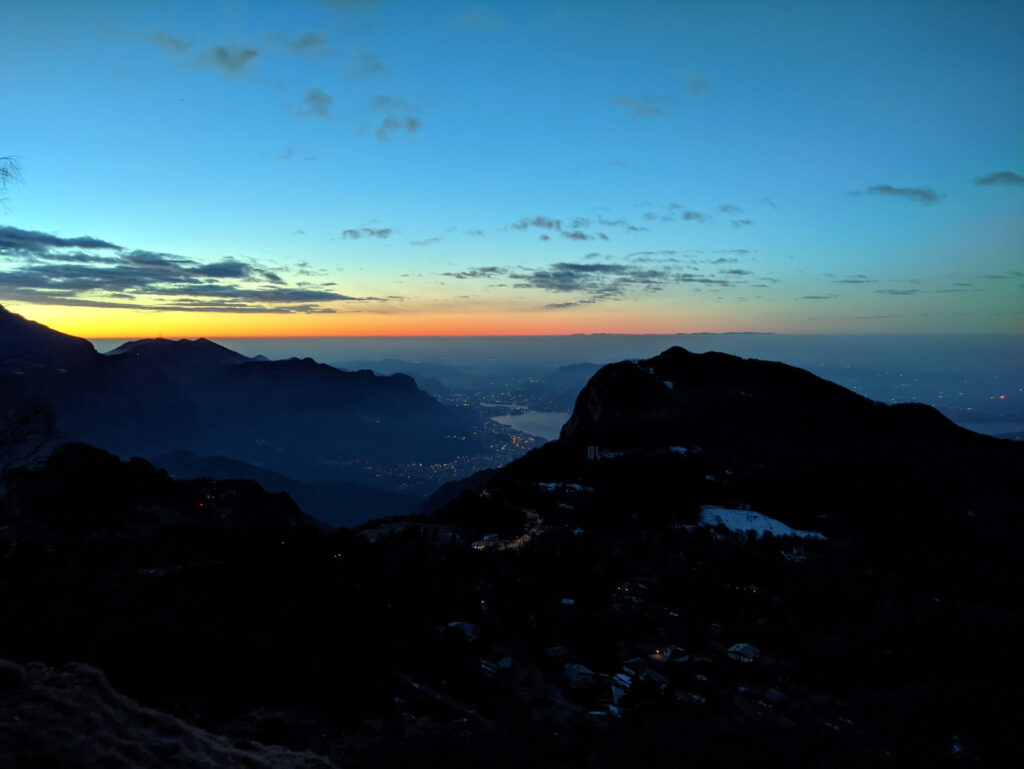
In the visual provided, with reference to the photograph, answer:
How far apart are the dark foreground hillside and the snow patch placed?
0.24m

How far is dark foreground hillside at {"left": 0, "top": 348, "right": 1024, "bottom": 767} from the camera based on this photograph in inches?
→ 546

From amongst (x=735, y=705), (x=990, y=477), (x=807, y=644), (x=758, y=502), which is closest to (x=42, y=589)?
(x=735, y=705)

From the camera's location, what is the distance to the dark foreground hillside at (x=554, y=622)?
13.9 meters

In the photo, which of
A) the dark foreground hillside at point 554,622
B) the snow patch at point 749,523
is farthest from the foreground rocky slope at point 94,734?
the snow patch at point 749,523

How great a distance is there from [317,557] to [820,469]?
2271 inches

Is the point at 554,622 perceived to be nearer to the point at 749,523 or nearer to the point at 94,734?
the point at 94,734

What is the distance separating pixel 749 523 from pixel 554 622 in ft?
95.7

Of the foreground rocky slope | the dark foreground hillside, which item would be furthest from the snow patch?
the foreground rocky slope

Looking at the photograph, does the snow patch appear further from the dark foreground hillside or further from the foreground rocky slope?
the foreground rocky slope

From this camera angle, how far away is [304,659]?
16781 millimetres

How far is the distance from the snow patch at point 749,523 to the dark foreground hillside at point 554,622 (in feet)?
0.79

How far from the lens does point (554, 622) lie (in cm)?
2261

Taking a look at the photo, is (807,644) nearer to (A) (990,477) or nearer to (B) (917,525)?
(B) (917,525)

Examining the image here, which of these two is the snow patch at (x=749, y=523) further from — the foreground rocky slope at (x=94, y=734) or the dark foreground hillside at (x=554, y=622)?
the foreground rocky slope at (x=94, y=734)
